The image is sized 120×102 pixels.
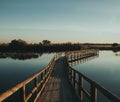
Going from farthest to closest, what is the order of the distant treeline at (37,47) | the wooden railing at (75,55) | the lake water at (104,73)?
the distant treeline at (37,47) < the wooden railing at (75,55) < the lake water at (104,73)

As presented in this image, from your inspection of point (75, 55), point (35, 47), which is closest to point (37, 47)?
point (35, 47)

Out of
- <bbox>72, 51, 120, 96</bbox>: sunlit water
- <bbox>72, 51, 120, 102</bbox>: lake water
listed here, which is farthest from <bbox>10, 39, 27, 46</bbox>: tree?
<bbox>72, 51, 120, 96</bbox>: sunlit water

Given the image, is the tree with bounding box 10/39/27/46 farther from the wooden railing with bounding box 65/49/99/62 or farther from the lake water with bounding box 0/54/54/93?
the lake water with bounding box 0/54/54/93

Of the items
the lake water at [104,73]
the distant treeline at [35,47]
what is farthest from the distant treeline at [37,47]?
the lake water at [104,73]

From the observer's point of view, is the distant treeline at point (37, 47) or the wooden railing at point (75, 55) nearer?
the wooden railing at point (75, 55)

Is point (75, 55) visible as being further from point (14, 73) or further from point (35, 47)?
point (35, 47)

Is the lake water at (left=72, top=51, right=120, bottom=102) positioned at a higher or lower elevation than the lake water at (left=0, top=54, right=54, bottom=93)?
lower

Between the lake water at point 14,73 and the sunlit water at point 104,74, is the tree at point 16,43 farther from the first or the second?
the sunlit water at point 104,74

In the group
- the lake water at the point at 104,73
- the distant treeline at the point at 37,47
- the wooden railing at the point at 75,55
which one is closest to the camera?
the lake water at the point at 104,73

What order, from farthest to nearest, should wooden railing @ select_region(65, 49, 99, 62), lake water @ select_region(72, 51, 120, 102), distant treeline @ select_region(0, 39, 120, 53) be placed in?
distant treeline @ select_region(0, 39, 120, 53), wooden railing @ select_region(65, 49, 99, 62), lake water @ select_region(72, 51, 120, 102)

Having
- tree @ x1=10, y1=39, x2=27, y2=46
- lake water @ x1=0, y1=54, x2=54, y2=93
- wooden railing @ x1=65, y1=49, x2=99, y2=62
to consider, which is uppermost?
tree @ x1=10, y1=39, x2=27, y2=46

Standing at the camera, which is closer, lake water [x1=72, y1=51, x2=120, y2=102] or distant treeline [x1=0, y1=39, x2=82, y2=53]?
lake water [x1=72, y1=51, x2=120, y2=102]

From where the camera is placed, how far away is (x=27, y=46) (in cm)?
9650

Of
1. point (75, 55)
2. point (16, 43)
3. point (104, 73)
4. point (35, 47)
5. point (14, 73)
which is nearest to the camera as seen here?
point (14, 73)
